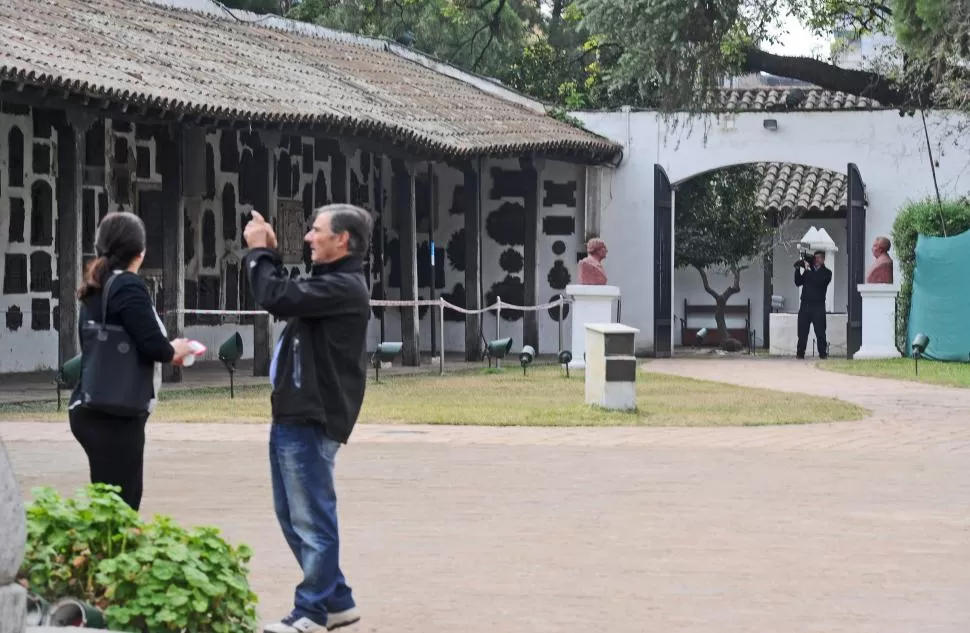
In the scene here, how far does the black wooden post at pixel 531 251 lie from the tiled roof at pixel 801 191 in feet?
38.4

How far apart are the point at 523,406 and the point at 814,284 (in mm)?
11473

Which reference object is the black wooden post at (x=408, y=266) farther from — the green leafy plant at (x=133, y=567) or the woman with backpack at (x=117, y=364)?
the green leafy plant at (x=133, y=567)

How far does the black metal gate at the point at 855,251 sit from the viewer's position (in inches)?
1133

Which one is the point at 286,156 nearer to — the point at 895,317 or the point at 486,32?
the point at 895,317

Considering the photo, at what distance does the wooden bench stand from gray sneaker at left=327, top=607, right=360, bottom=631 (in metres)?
34.6

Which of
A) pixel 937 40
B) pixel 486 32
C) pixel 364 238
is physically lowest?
pixel 364 238

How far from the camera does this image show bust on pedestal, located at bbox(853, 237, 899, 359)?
2750 cm

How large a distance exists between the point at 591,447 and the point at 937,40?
1048 cm

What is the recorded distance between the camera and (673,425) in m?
16.0

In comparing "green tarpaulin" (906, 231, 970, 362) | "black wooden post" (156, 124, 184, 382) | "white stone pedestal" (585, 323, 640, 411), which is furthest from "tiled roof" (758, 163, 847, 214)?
"white stone pedestal" (585, 323, 640, 411)

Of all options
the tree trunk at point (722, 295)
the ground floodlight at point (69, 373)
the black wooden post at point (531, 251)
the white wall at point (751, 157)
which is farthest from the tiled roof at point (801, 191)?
the ground floodlight at point (69, 373)


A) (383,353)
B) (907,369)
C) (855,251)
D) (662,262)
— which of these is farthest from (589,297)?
(855,251)

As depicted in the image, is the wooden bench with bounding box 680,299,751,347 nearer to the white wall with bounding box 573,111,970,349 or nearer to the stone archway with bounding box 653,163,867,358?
the white wall with bounding box 573,111,970,349

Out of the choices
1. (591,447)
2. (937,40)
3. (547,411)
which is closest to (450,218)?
(937,40)
